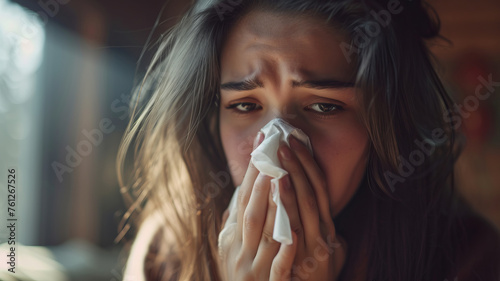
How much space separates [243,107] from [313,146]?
147 millimetres

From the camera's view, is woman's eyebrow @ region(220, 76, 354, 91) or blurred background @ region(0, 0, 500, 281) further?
blurred background @ region(0, 0, 500, 281)

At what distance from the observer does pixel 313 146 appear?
591mm

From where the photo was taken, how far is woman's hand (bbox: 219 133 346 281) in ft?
1.79

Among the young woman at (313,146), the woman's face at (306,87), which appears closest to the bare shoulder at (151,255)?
the young woman at (313,146)

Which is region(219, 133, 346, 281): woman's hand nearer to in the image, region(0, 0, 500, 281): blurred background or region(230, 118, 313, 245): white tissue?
region(230, 118, 313, 245): white tissue

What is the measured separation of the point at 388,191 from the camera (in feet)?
2.16

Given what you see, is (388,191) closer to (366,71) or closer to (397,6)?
(366,71)

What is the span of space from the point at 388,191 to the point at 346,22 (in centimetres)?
31

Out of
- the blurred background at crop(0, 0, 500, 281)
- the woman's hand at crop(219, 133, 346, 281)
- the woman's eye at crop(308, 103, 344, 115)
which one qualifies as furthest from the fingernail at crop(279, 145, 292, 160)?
the blurred background at crop(0, 0, 500, 281)

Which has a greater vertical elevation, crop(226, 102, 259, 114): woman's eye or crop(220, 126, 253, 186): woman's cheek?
crop(226, 102, 259, 114): woman's eye

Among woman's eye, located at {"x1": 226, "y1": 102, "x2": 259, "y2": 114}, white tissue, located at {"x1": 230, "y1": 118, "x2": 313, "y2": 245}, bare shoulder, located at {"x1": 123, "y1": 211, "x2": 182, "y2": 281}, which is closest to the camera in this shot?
white tissue, located at {"x1": 230, "y1": 118, "x2": 313, "y2": 245}

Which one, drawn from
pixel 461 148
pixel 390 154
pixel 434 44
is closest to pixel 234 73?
pixel 390 154

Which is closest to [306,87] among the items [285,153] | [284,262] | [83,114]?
[285,153]

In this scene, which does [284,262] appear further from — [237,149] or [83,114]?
[83,114]
